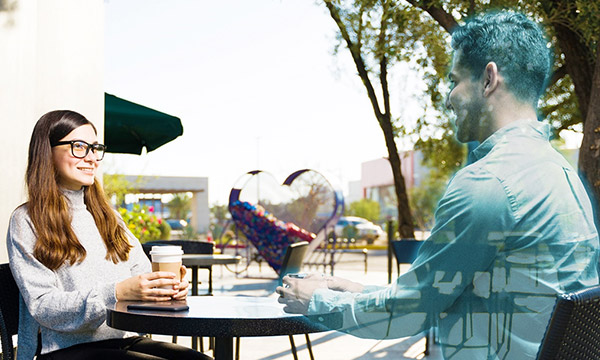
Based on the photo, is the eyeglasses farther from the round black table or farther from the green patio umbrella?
the green patio umbrella

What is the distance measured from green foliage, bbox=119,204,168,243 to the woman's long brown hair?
6377mm

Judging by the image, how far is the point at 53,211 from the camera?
6.74 feet

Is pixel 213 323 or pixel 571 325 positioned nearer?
pixel 571 325

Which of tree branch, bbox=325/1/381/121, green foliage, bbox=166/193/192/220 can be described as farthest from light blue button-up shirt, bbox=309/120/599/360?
green foliage, bbox=166/193/192/220

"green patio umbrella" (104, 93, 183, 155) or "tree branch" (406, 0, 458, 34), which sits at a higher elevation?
"tree branch" (406, 0, 458, 34)

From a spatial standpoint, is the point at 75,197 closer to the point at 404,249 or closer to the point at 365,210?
the point at 404,249

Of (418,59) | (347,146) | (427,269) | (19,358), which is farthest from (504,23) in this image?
(347,146)

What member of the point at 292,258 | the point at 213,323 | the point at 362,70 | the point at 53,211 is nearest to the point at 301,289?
the point at 213,323

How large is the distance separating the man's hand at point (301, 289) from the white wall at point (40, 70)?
245 centimetres

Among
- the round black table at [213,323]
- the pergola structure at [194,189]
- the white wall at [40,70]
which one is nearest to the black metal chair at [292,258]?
the white wall at [40,70]

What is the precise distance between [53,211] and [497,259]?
4.77ft

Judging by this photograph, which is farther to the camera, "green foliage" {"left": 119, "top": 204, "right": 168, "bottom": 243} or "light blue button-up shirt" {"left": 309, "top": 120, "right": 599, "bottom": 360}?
"green foliage" {"left": 119, "top": 204, "right": 168, "bottom": 243}

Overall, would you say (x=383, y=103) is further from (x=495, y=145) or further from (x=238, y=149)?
(x=238, y=149)

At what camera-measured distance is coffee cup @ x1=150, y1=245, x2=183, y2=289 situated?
1841mm
